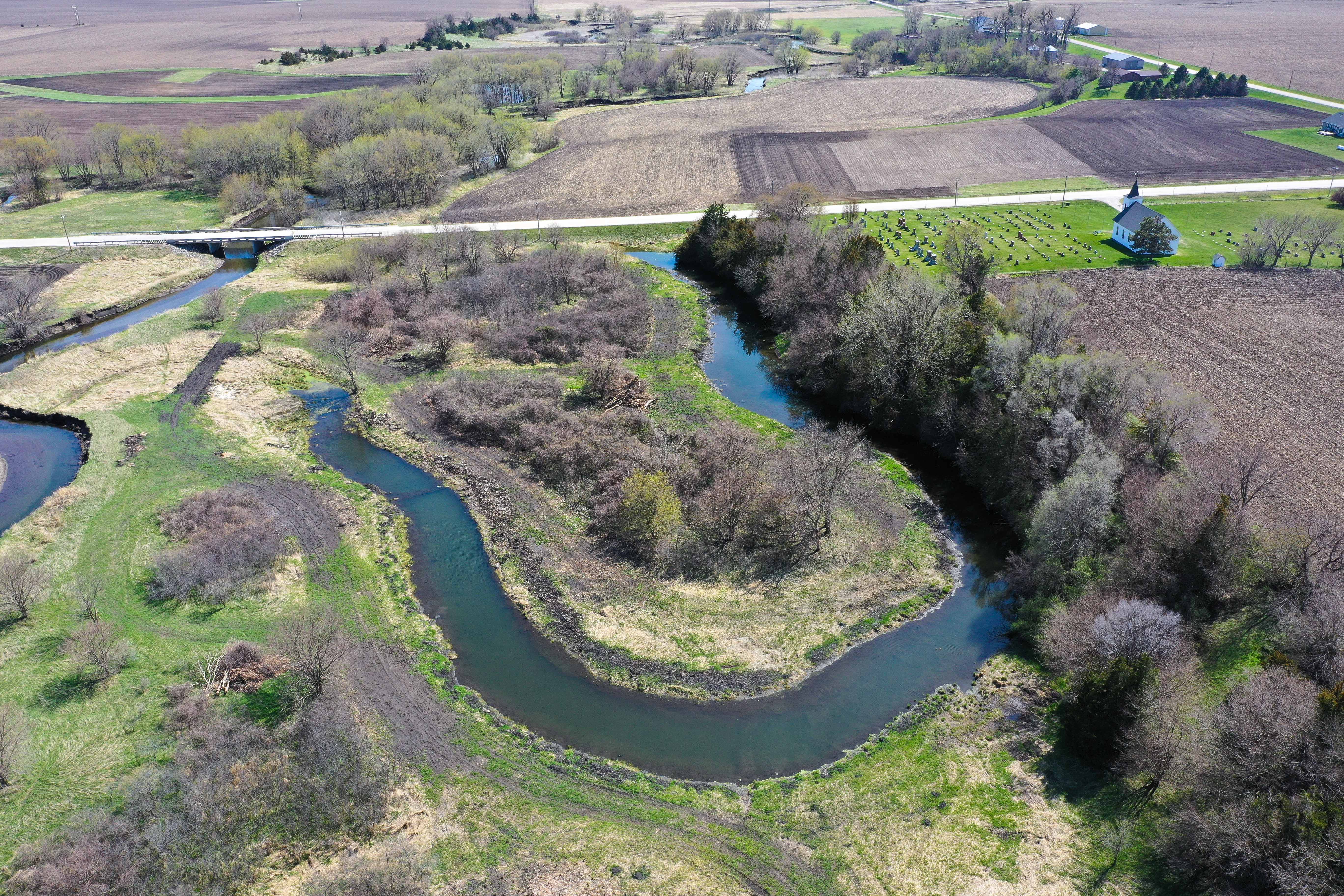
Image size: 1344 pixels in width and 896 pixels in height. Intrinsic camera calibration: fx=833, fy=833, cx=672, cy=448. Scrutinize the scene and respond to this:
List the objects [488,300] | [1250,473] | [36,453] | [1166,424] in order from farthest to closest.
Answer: [488,300] < [36,453] < [1166,424] < [1250,473]

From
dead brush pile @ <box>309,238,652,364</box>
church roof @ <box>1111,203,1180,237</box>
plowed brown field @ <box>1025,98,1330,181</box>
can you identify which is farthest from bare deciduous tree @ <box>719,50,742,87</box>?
church roof @ <box>1111,203,1180,237</box>

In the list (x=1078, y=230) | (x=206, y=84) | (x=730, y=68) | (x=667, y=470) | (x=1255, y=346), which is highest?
(x=730, y=68)

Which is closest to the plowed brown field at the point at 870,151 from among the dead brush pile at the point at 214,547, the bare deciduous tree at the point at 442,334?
the bare deciduous tree at the point at 442,334

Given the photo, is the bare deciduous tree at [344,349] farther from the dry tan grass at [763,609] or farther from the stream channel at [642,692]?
the dry tan grass at [763,609]

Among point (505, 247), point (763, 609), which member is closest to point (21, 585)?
point (763, 609)

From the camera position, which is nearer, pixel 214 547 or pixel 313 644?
pixel 313 644

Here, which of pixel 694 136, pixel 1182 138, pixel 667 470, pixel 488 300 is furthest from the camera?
pixel 694 136

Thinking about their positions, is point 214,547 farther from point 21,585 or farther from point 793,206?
point 793,206
